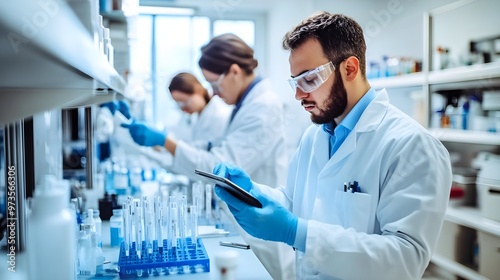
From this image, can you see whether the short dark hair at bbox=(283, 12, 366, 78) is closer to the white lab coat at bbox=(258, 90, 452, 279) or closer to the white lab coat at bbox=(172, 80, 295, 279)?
the white lab coat at bbox=(258, 90, 452, 279)

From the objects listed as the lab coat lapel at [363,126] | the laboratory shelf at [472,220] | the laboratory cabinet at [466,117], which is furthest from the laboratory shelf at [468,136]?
the lab coat lapel at [363,126]

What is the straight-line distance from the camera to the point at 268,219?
1107 mm

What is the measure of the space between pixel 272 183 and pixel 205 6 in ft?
10.4

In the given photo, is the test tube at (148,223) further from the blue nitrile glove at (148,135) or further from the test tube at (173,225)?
the blue nitrile glove at (148,135)

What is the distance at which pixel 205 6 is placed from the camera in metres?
4.81

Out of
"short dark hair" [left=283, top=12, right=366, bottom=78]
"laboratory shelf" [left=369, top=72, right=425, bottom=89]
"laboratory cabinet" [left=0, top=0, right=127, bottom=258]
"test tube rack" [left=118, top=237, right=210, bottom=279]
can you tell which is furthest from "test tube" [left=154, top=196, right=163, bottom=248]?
"laboratory shelf" [left=369, top=72, right=425, bottom=89]

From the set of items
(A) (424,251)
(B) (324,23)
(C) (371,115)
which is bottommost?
(A) (424,251)

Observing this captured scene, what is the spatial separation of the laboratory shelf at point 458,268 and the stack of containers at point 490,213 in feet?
0.21

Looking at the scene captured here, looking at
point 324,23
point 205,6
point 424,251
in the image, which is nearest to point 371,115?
point 324,23

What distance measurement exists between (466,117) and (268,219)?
2.07m

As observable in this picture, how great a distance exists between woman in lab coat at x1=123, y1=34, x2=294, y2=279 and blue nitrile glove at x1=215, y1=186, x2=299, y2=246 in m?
1.05

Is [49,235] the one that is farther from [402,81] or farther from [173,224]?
[402,81]

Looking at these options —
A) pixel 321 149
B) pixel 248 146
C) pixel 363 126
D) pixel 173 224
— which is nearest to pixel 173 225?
pixel 173 224

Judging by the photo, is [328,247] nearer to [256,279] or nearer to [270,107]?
[256,279]
